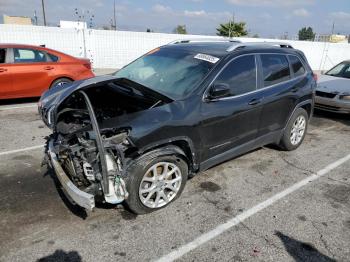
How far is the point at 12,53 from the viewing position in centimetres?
791

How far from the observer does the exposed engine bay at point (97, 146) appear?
314 cm

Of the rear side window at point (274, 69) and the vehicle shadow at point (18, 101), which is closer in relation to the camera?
the rear side window at point (274, 69)

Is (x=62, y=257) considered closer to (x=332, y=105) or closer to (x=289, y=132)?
(x=289, y=132)

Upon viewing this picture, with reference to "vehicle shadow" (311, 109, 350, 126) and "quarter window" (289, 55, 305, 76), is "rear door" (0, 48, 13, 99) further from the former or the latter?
"vehicle shadow" (311, 109, 350, 126)

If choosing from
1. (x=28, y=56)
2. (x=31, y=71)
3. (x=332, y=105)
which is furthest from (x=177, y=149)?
(x=28, y=56)

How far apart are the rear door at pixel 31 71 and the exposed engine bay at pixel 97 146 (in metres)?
4.86

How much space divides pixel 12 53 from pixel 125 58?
392 inches

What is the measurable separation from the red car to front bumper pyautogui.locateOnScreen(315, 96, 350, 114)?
631 cm

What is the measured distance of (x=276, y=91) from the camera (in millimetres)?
4750

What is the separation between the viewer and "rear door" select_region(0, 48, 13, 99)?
771cm

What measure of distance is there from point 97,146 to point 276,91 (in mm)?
2884

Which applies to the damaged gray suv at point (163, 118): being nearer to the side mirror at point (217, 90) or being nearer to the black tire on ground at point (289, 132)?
the side mirror at point (217, 90)

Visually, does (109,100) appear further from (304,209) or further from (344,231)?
(344,231)

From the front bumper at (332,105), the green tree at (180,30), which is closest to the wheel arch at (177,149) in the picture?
the front bumper at (332,105)
